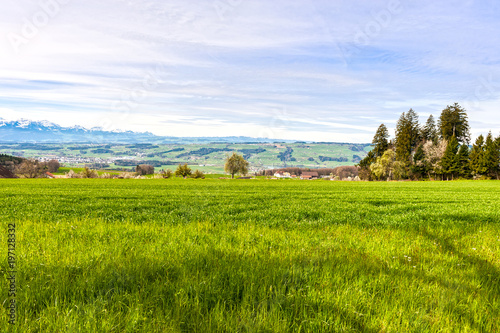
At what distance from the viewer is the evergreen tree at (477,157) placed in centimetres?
8438

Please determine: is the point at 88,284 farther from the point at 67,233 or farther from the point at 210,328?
the point at 67,233

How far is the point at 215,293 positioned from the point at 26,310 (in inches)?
85.7

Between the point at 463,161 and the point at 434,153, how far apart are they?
28.5 ft

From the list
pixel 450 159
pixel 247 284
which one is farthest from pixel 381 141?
pixel 247 284

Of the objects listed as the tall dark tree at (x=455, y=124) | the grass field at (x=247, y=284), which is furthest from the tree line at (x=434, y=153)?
the grass field at (x=247, y=284)

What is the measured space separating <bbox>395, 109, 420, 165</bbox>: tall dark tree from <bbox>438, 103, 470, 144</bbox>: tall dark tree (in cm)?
981

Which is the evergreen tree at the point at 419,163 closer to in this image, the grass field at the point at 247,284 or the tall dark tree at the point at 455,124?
the tall dark tree at the point at 455,124

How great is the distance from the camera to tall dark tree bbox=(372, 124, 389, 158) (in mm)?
111375

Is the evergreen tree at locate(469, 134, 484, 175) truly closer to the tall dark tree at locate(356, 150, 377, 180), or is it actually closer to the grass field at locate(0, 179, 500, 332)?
the tall dark tree at locate(356, 150, 377, 180)

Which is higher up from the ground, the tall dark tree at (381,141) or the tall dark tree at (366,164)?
the tall dark tree at (381,141)

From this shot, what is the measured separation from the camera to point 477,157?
8619 centimetres

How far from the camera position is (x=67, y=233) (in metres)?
6.55

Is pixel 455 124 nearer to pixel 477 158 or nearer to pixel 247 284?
pixel 477 158

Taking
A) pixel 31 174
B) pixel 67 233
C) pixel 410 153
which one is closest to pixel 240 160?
pixel 410 153
